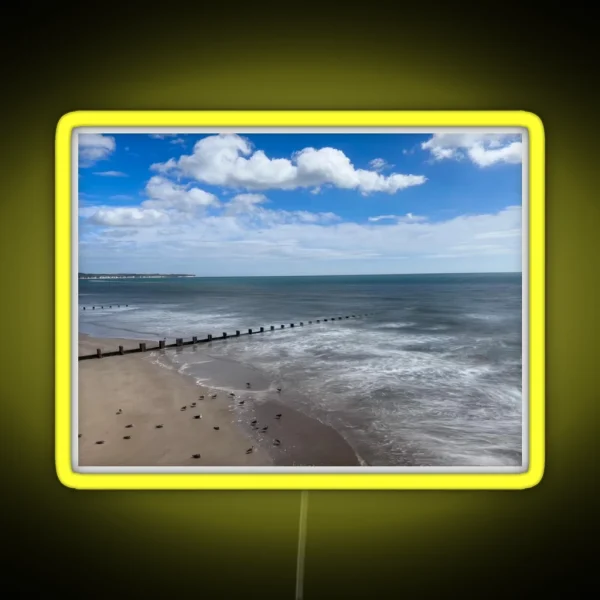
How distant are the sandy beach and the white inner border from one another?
0.02m

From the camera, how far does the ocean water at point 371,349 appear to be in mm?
1081

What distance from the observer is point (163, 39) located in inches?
44.5

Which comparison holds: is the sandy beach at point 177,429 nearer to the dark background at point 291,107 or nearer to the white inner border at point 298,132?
the white inner border at point 298,132

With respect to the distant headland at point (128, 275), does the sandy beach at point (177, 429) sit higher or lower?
lower

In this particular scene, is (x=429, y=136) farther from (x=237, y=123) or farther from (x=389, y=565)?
(x=389, y=565)

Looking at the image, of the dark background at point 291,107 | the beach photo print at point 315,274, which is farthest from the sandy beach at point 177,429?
the dark background at point 291,107

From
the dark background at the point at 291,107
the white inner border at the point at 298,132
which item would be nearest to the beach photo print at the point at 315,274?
the white inner border at the point at 298,132

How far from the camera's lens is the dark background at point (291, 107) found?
44.1 inches

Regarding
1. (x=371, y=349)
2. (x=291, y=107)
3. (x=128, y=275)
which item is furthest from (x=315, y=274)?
(x=128, y=275)

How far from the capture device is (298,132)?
1.07 meters

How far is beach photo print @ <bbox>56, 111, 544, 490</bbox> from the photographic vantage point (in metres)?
1.05

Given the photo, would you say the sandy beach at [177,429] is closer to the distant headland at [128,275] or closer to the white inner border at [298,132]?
the white inner border at [298,132]
